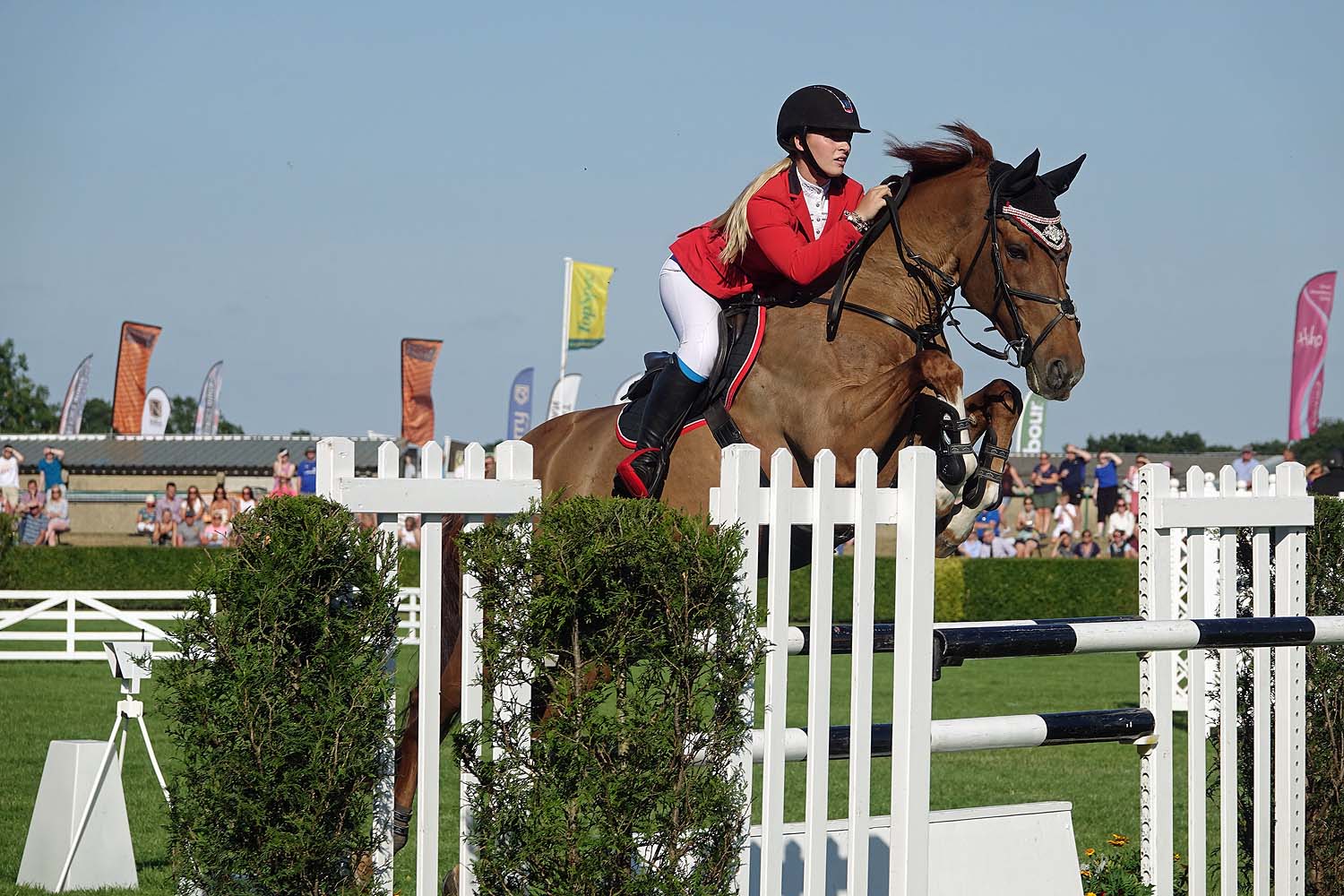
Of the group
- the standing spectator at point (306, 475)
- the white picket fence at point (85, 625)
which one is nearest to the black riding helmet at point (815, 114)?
the white picket fence at point (85, 625)

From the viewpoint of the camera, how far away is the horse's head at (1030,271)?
4750mm

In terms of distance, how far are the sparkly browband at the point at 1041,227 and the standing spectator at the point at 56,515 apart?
851 inches

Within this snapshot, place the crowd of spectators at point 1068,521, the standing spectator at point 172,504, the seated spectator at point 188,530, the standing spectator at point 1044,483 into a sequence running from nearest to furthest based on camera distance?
1. the crowd of spectators at point 1068,521
2. the seated spectator at point 188,530
3. the standing spectator at point 172,504
4. the standing spectator at point 1044,483

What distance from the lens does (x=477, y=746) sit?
301cm

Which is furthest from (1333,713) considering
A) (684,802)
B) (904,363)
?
(684,802)

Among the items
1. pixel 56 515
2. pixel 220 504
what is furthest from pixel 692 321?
pixel 56 515

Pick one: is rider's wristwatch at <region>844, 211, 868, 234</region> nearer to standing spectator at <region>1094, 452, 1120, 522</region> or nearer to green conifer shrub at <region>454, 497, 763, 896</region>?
green conifer shrub at <region>454, 497, 763, 896</region>

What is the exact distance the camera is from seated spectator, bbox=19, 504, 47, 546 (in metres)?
23.1

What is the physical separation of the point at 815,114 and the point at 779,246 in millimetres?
447

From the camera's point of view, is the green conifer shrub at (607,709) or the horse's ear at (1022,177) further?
the horse's ear at (1022,177)

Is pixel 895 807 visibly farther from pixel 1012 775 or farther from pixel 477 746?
pixel 1012 775

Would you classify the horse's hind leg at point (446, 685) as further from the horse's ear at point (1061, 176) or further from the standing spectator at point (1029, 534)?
the standing spectator at point (1029, 534)

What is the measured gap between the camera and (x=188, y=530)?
76.7 feet

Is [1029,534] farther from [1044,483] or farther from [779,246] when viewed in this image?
[779,246]
